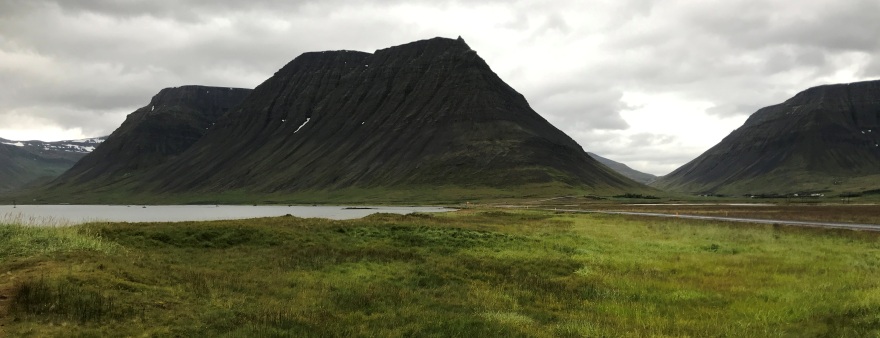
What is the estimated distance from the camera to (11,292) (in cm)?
1533

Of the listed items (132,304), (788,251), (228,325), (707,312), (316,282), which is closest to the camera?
(228,325)

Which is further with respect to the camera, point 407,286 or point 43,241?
point 43,241

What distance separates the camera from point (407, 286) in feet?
72.1

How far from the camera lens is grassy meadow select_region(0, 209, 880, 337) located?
49.1 ft

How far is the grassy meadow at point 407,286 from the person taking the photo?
1498 cm

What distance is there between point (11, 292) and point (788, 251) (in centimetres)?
3820

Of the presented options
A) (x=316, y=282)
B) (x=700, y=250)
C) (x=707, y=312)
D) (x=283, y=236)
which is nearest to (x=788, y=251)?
(x=700, y=250)

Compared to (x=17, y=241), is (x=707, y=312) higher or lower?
lower

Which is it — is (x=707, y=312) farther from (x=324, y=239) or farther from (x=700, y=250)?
(x=324, y=239)

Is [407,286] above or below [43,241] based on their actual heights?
below

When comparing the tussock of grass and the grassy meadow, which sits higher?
the tussock of grass

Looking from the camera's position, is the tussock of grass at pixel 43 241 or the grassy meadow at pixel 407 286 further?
the tussock of grass at pixel 43 241

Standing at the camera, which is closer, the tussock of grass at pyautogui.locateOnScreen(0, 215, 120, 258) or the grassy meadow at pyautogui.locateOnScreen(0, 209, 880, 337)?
the grassy meadow at pyautogui.locateOnScreen(0, 209, 880, 337)

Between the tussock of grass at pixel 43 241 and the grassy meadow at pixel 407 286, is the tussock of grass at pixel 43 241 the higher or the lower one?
the higher one
